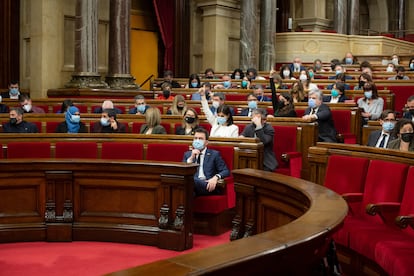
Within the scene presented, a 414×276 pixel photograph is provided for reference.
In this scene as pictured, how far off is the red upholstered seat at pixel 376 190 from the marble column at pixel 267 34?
11.6 meters

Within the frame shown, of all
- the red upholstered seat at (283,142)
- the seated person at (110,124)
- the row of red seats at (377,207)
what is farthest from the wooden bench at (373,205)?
the seated person at (110,124)

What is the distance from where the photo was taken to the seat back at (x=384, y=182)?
4066mm

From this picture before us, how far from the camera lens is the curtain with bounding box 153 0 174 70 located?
628 inches

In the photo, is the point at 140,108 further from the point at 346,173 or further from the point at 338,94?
the point at 346,173

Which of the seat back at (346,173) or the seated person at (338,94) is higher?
the seated person at (338,94)

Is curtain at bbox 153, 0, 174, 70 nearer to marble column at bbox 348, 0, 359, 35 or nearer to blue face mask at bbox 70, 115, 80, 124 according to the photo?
marble column at bbox 348, 0, 359, 35

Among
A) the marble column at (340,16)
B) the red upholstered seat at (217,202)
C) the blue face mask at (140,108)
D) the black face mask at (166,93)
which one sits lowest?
the red upholstered seat at (217,202)

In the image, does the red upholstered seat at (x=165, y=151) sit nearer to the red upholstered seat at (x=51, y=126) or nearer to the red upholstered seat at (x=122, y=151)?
the red upholstered seat at (x=122, y=151)

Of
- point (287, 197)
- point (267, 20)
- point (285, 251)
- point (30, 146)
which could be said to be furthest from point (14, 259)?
point (267, 20)

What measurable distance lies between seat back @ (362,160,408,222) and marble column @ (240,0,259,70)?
10654mm

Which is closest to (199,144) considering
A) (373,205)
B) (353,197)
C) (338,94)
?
(353,197)

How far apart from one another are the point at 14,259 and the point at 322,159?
2.54m

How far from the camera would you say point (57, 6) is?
464 inches

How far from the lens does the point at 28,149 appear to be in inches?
235
